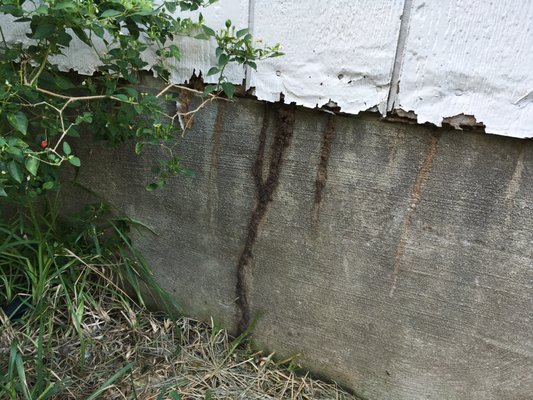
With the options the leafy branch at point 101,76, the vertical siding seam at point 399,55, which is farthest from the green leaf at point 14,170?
the vertical siding seam at point 399,55

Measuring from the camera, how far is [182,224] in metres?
1.97

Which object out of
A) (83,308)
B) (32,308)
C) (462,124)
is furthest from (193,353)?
(462,124)

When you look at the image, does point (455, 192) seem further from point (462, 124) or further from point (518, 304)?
point (518, 304)

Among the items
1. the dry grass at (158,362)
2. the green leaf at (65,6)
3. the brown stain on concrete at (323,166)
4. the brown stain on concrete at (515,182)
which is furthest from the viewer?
the dry grass at (158,362)

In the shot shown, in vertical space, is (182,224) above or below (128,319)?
above

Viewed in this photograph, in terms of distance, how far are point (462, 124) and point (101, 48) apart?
127 cm

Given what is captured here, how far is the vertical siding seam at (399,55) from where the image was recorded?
1.38 metres

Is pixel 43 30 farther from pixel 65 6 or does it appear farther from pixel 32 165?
pixel 32 165

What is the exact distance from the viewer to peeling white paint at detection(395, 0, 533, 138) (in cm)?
129

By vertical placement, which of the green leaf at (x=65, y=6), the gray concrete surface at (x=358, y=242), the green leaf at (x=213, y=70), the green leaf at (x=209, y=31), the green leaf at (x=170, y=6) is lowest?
the gray concrete surface at (x=358, y=242)

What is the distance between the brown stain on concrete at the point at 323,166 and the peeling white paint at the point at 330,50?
0.09 m

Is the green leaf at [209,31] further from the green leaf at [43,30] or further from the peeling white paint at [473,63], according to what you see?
the peeling white paint at [473,63]

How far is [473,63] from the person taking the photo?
135cm

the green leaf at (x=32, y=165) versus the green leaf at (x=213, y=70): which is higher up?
the green leaf at (x=213, y=70)
